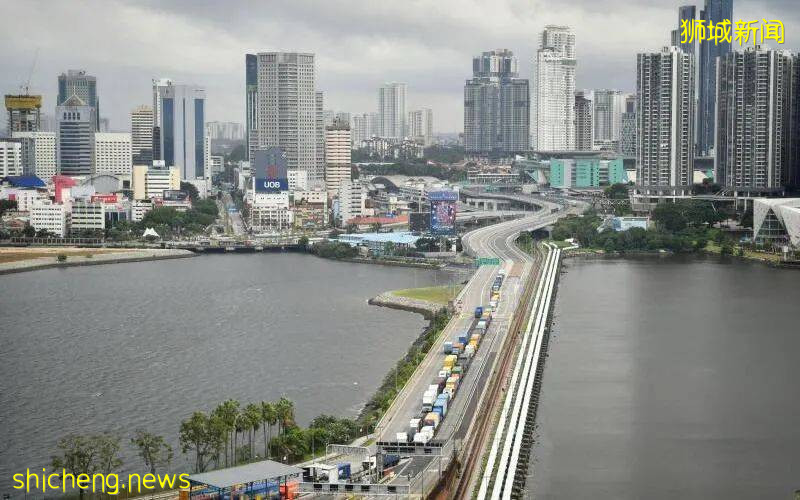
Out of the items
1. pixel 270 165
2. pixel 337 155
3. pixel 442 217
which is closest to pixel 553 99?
pixel 337 155

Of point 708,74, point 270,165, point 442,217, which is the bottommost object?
point 442,217

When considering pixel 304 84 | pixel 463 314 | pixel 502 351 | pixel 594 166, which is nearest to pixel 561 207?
pixel 594 166

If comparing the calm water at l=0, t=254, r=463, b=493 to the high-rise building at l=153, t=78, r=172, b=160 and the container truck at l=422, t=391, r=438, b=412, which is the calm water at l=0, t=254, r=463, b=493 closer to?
the container truck at l=422, t=391, r=438, b=412

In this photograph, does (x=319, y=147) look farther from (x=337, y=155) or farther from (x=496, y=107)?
(x=496, y=107)

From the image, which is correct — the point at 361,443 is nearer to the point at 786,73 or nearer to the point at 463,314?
the point at 463,314

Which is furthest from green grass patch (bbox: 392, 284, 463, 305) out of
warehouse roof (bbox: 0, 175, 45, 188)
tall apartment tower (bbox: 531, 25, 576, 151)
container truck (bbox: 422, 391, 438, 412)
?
tall apartment tower (bbox: 531, 25, 576, 151)
